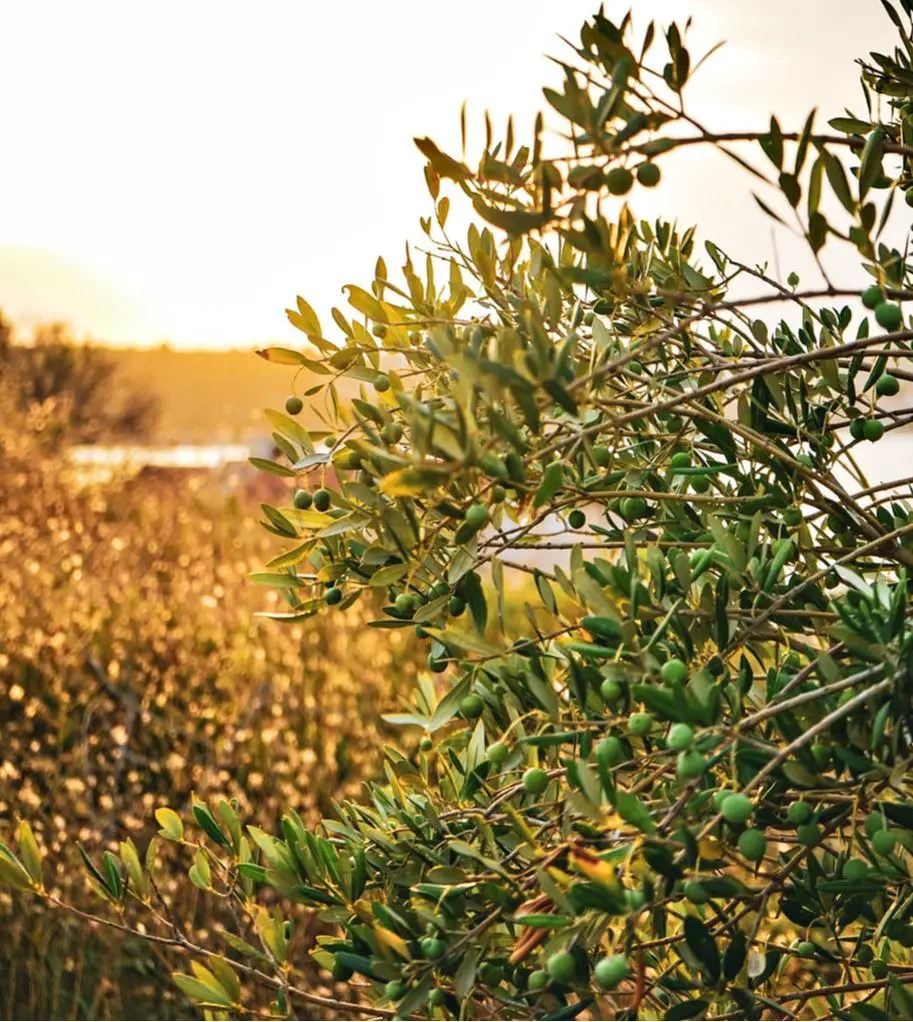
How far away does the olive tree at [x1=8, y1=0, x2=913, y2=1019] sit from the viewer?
98cm

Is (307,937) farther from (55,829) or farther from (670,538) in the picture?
(670,538)

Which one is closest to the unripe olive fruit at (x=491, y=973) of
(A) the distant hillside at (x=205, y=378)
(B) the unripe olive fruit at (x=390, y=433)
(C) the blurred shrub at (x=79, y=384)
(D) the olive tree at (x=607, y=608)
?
(D) the olive tree at (x=607, y=608)

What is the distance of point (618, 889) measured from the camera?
89 centimetres

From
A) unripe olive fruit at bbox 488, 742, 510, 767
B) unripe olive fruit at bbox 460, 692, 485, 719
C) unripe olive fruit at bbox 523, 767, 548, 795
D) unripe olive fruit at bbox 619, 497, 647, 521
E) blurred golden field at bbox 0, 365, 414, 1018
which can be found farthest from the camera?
blurred golden field at bbox 0, 365, 414, 1018

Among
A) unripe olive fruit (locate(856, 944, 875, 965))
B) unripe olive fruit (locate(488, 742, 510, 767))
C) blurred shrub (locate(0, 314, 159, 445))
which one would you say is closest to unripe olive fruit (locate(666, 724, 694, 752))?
unripe olive fruit (locate(488, 742, 510, 767))

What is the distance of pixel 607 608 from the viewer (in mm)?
1061

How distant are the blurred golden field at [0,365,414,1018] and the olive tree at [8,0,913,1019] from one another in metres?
1.78

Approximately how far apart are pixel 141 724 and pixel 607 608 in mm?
3302

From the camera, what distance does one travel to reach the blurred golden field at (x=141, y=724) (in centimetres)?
340

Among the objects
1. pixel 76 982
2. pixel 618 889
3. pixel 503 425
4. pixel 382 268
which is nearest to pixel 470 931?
pixel 618 889

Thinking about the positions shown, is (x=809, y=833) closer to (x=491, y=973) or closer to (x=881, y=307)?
(x=491, y=973)

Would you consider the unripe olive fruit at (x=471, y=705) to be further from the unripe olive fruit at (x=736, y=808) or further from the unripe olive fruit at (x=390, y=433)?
the unripe olive fruit at (x=736, y=808)

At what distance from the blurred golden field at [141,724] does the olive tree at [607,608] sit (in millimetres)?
1778

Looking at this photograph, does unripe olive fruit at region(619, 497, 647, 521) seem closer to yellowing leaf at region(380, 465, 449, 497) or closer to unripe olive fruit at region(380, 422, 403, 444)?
unripe olive fruit at region(380, 422, 403, 444)
